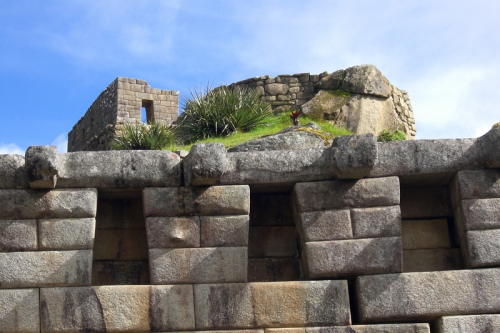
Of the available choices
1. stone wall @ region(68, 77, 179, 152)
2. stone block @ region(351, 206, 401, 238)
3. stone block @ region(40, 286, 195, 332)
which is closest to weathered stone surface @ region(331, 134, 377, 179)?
stone block @ region(351, 206, 401, 238)

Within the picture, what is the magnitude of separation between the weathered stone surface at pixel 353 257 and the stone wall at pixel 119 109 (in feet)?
53.3

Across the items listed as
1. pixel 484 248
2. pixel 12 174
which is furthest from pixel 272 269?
pixel 12 174

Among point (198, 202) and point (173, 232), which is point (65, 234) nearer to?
point (173, 232)

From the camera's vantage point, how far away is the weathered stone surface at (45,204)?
8.34m

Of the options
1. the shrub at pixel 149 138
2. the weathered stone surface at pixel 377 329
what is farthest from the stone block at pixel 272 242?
the shrub at pixel 149 138

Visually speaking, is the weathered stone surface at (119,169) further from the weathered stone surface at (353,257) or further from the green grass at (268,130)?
the green grass at (268,130)

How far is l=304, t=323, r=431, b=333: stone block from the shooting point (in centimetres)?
820

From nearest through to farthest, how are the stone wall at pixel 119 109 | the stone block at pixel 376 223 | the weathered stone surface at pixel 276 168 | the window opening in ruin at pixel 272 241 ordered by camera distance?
1. the stone block at pixel 376 223
2. the weathered stone surface at pixel 276 168
3. the window opening in ruin at pixel 272 241
4. the stone wall at pixel 119 109

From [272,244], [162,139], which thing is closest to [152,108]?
[162,139]

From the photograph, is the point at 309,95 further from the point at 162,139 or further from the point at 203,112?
the point at 162,139

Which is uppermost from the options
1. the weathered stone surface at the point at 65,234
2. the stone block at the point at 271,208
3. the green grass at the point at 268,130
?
the green grass at the point at 268,130

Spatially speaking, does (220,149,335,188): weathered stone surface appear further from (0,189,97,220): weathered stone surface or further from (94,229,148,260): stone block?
(0,189,97,220): weathered stone surface

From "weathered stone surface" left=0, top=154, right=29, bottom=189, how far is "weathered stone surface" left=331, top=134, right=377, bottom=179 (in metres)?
3.41

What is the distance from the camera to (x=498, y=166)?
28.1ft
